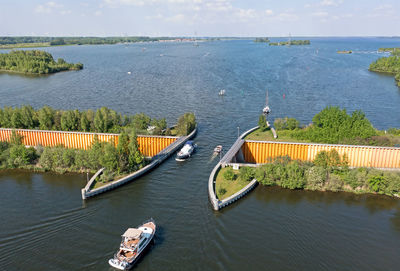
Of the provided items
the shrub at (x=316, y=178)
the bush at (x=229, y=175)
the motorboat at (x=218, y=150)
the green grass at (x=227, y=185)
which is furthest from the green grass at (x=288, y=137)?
the bush at (x=229, y=175)

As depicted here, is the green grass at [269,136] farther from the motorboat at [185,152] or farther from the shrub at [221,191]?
the shrub at [221,191]

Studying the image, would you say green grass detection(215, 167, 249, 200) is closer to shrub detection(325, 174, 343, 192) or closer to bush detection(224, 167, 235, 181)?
bush detection(224, 167, 235, 181)

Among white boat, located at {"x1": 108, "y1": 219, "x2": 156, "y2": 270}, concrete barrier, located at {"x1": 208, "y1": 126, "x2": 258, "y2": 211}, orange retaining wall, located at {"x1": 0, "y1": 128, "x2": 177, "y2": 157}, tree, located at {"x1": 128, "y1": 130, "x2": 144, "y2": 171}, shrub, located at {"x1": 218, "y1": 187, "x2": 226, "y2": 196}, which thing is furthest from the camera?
orange retaining wall, located at {"x1": 0, "y1": 128, "x2": 177, "y2": 157}

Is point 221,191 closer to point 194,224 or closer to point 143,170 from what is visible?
point 194,224

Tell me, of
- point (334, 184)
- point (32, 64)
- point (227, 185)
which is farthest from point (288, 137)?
point (32, 64)

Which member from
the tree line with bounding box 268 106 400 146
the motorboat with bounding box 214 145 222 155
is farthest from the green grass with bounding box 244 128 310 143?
the motorboat with bounding box 214 145 222 155
